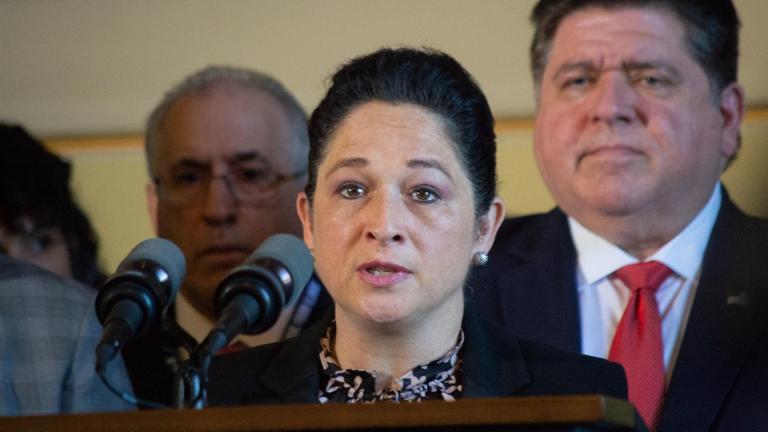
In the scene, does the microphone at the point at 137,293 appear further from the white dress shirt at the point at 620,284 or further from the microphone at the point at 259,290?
the white dress shirt at the point at 620,284

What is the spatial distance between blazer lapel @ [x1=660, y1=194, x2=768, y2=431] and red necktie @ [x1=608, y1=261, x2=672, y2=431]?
39 mm

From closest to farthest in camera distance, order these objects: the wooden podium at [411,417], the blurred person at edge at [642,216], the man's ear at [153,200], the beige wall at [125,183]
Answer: the wooden podium at [411,417] → the blurred person at edge at [642,216] → the man's ear at [153,200] → the beige wall at [125,183]

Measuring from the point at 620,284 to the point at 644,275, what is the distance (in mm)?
53

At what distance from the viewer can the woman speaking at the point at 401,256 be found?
2299 millimetres

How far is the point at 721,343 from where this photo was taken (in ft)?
9.48

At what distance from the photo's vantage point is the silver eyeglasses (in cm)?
341

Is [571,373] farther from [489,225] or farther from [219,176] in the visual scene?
[219,176]

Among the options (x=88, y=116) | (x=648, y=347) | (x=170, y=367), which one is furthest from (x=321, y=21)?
(x=648, y=347)

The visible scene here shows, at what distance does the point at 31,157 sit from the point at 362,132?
5.08ft

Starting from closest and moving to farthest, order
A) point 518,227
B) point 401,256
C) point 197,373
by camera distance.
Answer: point 197,373, point 401,256, point 518,227

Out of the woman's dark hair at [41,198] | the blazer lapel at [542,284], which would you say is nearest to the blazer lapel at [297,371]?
the blazer lapel at [542,284]

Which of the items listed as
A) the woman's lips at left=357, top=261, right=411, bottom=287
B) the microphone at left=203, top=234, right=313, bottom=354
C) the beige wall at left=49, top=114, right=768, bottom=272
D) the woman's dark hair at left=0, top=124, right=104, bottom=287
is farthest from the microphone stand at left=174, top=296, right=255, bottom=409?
the beige wall at left=49, top=114, right=768, bottom=272

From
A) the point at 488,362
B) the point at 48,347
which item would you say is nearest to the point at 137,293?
the point at 488,362

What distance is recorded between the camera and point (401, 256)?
2.28 meters
